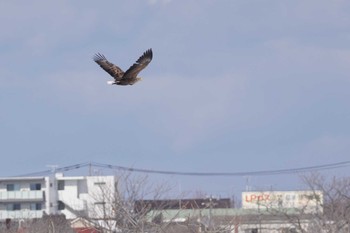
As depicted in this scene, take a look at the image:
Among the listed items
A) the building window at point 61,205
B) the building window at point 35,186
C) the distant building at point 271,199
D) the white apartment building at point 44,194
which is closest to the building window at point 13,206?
the white apartment building at point 44,194

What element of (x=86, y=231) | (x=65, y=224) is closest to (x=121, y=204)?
(x=86, y=231)

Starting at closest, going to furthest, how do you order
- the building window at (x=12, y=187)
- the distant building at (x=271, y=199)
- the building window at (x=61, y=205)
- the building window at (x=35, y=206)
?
1. the distant building at (x=271, y=199)
2. the building window at (x=35, y=206)
3. the building window at (x=61, y=205)
4. the building window at (x=12, y=187)

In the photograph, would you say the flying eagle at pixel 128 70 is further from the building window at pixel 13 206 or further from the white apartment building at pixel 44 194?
the building window at pixel 13 206

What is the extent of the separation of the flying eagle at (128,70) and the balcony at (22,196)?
100536 millimetres

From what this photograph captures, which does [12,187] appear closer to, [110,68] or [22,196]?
[22,196]

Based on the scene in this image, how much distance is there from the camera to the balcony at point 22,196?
12188cm

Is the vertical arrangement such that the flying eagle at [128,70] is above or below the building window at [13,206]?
below

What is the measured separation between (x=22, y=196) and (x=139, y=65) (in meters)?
102

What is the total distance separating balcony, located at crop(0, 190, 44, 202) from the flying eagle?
101 metres

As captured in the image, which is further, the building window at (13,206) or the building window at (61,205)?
the building window at (61,205)

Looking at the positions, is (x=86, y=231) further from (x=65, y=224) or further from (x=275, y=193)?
(x=275, y=193)

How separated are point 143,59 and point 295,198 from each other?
77.9 meters

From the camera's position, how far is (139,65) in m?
21.8

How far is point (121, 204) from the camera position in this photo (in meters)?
43.9
